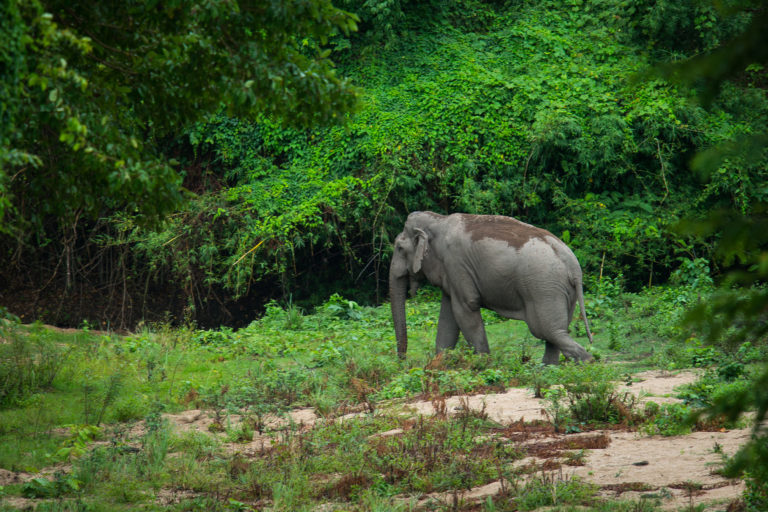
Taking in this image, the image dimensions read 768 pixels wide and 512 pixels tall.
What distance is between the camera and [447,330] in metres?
9.91

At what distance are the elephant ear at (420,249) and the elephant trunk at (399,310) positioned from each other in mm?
367

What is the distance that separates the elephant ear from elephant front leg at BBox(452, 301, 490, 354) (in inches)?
29.2

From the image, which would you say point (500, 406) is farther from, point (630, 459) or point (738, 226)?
point (738, 226)

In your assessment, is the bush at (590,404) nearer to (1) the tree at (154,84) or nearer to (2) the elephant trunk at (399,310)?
(1) the tree at (154,84)

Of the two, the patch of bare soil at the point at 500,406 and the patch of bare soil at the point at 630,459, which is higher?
the patch of bare soil at the point at 630,459

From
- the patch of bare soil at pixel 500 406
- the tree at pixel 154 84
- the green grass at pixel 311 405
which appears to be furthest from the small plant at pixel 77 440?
the patch of bare soil at pixel 500 406

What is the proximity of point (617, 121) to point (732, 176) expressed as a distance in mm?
2306

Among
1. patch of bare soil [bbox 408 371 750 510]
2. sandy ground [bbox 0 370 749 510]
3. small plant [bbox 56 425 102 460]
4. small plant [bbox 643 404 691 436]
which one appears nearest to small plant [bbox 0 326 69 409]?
small plant [bbox 56 425 102 460]

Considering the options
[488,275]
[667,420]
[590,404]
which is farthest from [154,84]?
[488,275]

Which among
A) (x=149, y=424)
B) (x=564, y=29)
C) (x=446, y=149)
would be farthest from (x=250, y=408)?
(x=564, y=29)

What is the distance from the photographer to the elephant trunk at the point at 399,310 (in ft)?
32.3

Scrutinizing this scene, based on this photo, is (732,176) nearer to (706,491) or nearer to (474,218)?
(474,218)

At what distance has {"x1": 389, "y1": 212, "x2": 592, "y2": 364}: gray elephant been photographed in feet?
29.2

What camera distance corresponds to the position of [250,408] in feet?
25.3
